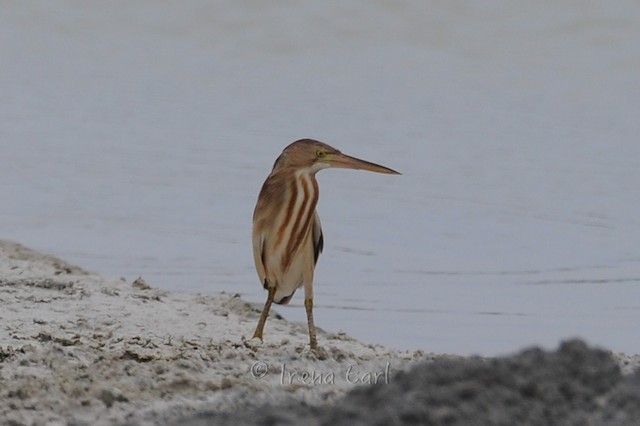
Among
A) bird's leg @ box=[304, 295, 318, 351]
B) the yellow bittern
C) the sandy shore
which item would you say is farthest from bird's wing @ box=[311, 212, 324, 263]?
the sandy shore

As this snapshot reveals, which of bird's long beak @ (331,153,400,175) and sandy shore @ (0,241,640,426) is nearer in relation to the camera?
sandy shore @ (0,241,640,426)

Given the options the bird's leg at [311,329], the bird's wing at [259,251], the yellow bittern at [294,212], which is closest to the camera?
the bird's leg at [311,329]

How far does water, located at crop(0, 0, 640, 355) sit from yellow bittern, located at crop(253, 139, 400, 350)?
1200mm

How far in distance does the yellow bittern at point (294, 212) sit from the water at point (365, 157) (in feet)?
3.94

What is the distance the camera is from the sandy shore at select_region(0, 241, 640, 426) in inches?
161

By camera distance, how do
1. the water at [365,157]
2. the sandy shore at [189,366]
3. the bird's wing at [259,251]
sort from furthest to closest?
1. the water at [365,157]
2. the bird's wing at [259,251]
3. the sandy shore at [189,366]

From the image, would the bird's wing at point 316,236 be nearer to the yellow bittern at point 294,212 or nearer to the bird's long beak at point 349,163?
the yellow bittern at point 294,212

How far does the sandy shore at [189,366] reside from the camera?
408 cm

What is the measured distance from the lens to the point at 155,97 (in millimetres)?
16500

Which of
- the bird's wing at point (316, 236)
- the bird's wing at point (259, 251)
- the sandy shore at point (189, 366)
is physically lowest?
the sandy shore at point (189, 366)

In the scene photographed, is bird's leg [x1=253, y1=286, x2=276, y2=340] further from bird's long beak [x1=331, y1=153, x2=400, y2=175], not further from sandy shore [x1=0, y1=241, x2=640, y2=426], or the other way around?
bird's long beak [x1=331, y1=153, x2=400, y2=175]

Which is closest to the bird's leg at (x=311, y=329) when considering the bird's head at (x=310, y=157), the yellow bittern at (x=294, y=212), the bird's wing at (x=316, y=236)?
the yellow bittern at (x=294, y=212)

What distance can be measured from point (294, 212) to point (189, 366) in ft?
3.71

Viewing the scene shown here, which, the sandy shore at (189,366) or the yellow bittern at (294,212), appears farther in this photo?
the yellow bittern at (294,212)
